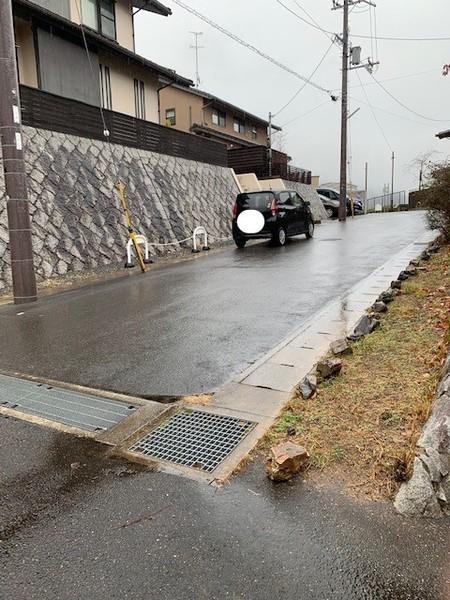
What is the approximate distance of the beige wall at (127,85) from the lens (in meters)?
17.3

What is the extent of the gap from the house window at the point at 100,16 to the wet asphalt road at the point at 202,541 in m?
17.3

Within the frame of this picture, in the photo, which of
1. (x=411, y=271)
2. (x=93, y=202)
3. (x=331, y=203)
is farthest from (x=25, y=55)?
(x=331, y=203)

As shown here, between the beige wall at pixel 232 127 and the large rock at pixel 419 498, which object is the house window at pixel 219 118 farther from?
the large rock at pixel 419 498

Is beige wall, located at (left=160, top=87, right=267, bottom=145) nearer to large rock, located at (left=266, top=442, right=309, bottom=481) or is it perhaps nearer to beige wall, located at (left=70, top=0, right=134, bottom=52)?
beige wall, located at (left=70, top=0, right=134, bottom=52)

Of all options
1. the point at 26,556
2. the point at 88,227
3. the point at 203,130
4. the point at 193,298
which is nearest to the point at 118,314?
the point at 193,298

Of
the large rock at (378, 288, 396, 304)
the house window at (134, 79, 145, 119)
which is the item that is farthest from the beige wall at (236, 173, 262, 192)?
the large rock at (378, 288, 396, 304)

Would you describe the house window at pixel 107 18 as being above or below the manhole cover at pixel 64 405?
above

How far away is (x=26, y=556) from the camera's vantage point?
2055 millimetres

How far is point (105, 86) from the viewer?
17016 mm

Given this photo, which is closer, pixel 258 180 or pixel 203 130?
pixel 258 180

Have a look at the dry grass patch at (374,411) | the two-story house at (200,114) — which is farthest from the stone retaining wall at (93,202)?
the two-story house at (200,114)

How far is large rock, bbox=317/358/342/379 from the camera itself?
375 centimetres

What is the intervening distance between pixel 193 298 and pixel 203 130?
80.4ft

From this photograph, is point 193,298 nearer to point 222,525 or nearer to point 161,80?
point 222,525
